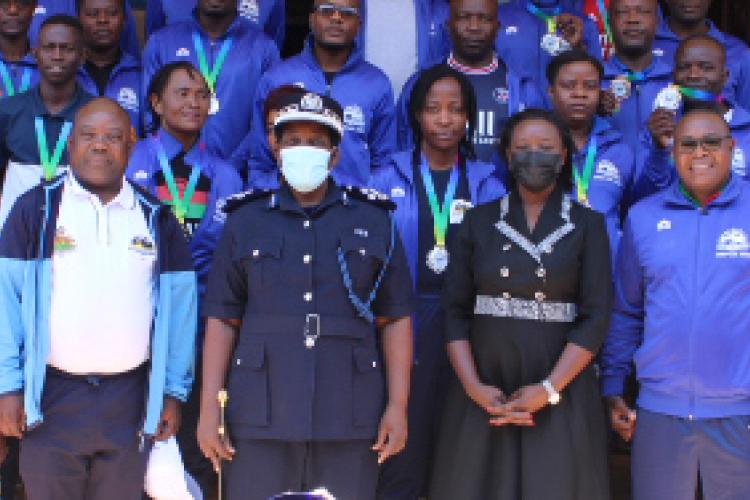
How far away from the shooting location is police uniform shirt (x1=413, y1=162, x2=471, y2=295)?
5.39 m

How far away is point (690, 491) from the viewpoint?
4.79 metres

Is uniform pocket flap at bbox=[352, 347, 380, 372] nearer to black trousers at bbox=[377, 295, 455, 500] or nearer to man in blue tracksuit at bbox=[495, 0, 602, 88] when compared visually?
black trousers at bbox=[377, 295, 455, 500]

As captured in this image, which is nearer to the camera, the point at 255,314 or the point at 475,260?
the point at 255,314

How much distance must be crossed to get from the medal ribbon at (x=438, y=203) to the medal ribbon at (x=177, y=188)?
1.09 m

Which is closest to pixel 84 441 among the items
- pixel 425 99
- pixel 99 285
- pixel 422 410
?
pixel 99 285

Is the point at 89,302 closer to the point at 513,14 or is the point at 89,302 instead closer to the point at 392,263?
the point at 392,263

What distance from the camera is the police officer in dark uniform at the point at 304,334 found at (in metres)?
4.37

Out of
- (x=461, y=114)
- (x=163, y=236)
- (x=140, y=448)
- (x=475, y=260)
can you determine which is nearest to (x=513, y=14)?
(x=461, y=114)

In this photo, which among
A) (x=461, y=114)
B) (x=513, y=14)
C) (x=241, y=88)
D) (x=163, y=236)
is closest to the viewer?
(x=163, y=236)

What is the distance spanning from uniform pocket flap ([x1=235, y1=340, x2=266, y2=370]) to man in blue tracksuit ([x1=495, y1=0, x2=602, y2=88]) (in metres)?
3.28

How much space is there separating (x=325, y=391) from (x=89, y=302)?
0.98m

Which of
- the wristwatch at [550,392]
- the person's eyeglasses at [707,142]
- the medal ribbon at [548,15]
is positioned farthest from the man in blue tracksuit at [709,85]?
the wristwatch at [550,392]

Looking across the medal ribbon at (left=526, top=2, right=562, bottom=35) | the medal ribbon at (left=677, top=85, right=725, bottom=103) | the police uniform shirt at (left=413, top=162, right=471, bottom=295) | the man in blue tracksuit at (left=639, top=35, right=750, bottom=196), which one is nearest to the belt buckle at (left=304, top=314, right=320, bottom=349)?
the police uniform shirt at (left=413, top=162, right=471, bottom=295)

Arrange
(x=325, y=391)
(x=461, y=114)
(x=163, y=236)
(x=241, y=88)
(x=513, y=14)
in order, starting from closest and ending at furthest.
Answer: (x=325, y=391) < (x=163, y=236) < (x=461, y=114) < (x=241, y=88) < (x=513, y=14)
